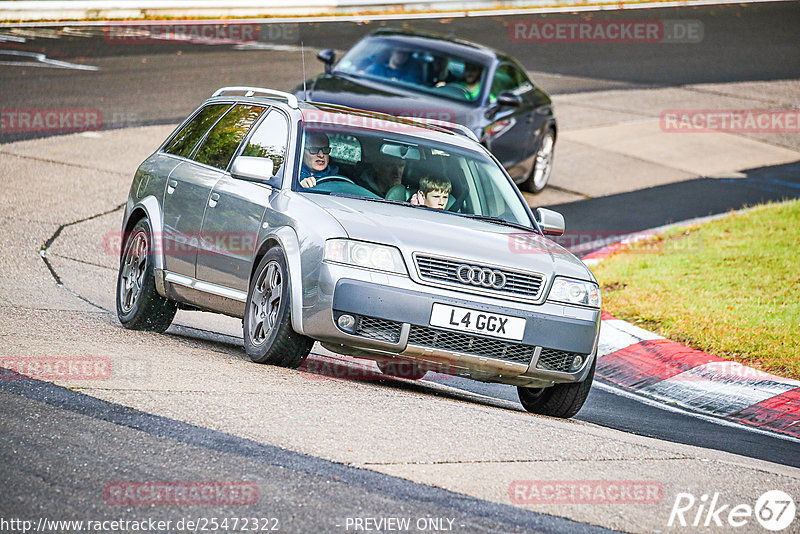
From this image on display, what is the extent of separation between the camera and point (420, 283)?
→ 21.7 feet

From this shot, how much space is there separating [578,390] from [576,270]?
2.41 ft

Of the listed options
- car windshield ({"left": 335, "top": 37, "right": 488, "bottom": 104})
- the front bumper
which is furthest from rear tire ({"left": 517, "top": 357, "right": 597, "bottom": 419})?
car windshield ({"left": 335, "top": 37, "right": 488, "bottom": 104})

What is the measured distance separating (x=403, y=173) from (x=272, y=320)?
146 cm

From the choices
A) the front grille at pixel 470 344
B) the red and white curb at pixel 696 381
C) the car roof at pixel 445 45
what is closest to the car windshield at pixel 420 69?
the car roof at pixel 445 45

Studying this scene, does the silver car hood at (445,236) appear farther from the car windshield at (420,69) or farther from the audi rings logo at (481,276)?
the car windshield at (420,69)

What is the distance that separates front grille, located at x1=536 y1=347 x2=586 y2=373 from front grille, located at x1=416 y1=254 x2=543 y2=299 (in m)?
0.34

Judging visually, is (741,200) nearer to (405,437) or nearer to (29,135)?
(29,135)

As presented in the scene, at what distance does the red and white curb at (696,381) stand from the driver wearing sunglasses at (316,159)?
2945mm

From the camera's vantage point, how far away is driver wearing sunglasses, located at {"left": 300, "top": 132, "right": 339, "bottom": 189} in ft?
24.9

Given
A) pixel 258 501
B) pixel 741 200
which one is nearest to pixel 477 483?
pixel 258 501

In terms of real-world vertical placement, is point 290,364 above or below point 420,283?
below

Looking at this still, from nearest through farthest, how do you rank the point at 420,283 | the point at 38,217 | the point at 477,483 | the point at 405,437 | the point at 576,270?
the point at 477,483
the point at 405,437
the point at 420,283
the point at 576,270
the point at 38,217
